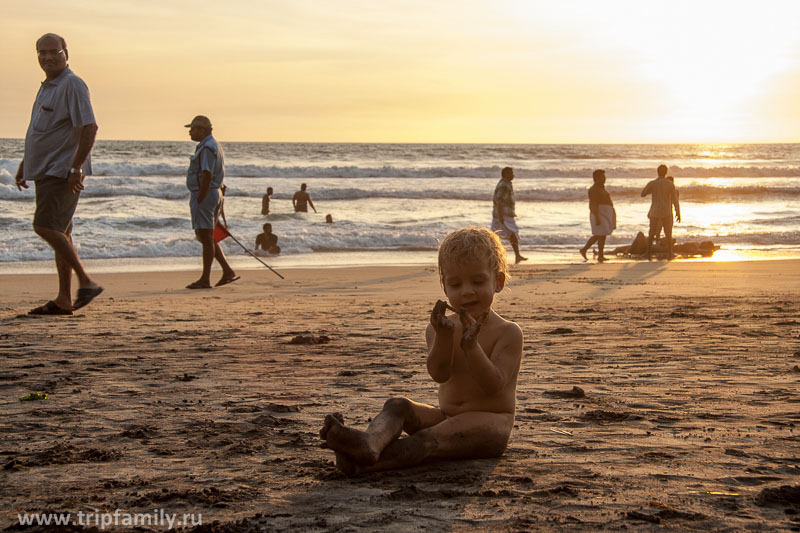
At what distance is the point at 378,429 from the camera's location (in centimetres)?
296

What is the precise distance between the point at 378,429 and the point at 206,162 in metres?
7.45

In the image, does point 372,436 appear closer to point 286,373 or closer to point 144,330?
point 286,373

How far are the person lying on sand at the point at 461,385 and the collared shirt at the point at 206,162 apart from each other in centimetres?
703

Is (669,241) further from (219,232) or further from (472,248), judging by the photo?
(472,248)

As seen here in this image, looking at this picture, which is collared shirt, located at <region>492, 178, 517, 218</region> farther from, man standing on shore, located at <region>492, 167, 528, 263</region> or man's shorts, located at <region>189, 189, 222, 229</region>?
A: man's shorts, located at <region>189, 189, 222, 229</region>

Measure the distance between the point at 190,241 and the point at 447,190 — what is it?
19.8 metres

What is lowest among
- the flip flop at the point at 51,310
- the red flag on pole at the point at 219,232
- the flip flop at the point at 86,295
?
the flip flop at the point at 51,310

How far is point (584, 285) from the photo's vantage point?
10.4m

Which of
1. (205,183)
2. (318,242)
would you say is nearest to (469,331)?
(205,183)

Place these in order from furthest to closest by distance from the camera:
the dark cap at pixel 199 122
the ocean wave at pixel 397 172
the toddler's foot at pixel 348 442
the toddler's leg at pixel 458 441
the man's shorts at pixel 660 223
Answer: the ocean wave at pixel 397 172 → the man's shorts at pixel 660 223 → the dark cap at pixel 199 122 → the toddler's leg at pixel 458 441 → the toddler's foot at pixel 348 442

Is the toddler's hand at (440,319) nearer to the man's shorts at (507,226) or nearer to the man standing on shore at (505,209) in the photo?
the man standing on shore at (505,209)

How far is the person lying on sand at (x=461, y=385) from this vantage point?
9.50ft

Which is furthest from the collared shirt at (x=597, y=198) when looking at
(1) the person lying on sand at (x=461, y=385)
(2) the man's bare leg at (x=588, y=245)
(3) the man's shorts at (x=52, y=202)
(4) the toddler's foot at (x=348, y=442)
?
(4) the toddler's foot at (x=348, y=442)

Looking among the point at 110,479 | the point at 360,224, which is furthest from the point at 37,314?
the point at 360,224
